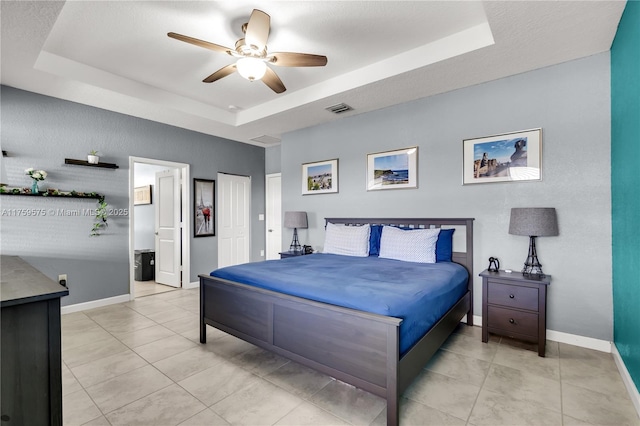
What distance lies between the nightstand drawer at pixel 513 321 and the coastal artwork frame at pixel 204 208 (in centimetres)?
456

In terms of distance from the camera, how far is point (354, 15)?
2613 millimetres

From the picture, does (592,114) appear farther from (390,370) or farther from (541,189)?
(390,370)

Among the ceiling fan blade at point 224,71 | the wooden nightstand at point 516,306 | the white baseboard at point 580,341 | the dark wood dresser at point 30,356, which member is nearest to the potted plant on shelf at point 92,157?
the ceiling fan blade at point 224,71

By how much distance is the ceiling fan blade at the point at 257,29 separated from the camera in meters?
2.19

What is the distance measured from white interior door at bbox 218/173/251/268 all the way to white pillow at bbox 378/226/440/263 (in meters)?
3.36

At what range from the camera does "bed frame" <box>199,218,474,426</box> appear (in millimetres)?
1821

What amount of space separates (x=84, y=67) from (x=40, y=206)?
5.76 feet

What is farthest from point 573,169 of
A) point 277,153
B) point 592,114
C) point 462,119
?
point 277,153

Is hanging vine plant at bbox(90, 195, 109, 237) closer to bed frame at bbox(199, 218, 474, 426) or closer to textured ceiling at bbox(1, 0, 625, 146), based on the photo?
textured ceiling at bbox(1, 0, 625, 146)

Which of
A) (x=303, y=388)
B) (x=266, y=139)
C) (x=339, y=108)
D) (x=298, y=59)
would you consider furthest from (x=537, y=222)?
(x=266, y=139)

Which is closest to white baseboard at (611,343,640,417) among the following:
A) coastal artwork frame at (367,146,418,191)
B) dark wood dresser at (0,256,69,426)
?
coastal artwork frame at (367,146,418,191)

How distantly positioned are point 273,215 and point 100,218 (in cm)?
309

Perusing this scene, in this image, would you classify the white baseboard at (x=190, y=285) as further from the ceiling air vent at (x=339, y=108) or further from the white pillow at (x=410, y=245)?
the ceiling air vent at (x=339, y=108)

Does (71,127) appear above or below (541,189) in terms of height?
above
